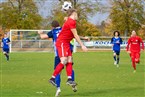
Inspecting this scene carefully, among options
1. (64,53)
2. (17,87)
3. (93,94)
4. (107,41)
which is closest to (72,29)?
(64,53)

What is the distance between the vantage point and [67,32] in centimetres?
1189

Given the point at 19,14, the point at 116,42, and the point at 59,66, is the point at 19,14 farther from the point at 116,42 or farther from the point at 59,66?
the point at 59,66

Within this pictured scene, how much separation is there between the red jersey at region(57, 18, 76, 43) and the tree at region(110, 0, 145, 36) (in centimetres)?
6004

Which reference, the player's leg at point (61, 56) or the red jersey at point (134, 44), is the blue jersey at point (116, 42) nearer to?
the red jersey at point (134, 44)

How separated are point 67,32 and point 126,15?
6039cm

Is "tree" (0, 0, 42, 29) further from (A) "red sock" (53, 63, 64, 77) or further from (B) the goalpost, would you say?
(A) "red sock" (53, 63, 64, 77)

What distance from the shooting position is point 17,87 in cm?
1441

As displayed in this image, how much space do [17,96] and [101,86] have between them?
3778mm

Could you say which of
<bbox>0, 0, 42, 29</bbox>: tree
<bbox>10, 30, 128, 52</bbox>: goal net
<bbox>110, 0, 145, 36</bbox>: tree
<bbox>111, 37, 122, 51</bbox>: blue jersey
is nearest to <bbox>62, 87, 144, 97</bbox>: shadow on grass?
<bbox>111, 37, 122, 51</bbox>: blue jersey

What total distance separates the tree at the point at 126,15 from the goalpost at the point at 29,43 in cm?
1713

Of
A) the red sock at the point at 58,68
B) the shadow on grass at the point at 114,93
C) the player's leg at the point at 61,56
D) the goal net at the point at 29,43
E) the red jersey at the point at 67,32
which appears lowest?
the goal net at the point at 29,43

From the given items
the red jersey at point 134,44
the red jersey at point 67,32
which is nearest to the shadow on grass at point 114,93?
the red jersey at point 67,32

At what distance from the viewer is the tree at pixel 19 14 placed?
70062 millimetres

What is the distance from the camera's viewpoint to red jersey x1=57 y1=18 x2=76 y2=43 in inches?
464
